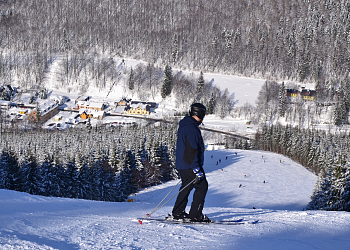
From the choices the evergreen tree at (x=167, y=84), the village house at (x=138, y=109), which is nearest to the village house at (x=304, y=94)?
the evergreen tree at (x=167, y=84)

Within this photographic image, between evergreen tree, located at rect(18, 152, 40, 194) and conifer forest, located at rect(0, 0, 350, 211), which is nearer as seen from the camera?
evergreen tree, located at rect(18, 152, 40, 194)

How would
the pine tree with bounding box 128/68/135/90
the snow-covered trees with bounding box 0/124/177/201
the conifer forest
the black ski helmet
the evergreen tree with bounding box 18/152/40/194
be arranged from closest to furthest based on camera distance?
the black ski helmet < the evergreen tree with bounding box 18/152/40/194 < the snow-covered trees with bounding box 0/124/177/201 < the conifer forest < the pine tree with bounding box 128/68/135/90

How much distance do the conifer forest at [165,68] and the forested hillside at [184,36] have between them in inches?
22.5

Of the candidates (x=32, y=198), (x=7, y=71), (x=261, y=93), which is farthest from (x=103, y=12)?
(x=32, y=198)

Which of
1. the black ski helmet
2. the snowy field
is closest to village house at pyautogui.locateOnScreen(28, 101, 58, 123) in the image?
the snowy field

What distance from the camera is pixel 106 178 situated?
2811 centimetres

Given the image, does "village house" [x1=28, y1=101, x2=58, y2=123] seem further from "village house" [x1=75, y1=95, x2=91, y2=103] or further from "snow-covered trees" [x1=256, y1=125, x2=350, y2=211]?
"snow-covered trees" [x1=256, y1=125, x2=350, y2=211]

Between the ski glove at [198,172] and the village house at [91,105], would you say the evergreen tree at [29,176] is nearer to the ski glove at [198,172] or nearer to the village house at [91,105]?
the ski glove at [198,172]

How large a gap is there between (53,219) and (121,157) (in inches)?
998

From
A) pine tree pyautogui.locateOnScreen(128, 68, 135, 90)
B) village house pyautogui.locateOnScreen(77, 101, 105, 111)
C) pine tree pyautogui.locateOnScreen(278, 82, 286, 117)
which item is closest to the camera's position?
village house pyautogui.locateOnScreen(77, 101, 105, 111)

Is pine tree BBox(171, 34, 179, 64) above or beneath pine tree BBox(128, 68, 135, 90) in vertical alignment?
above

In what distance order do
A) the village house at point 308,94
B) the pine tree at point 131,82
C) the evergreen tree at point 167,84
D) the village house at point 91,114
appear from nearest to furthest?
the village house at point 91,114, the village house at point 308,94, the evergreen tree at point 167,84, the pine tree at point 131,82

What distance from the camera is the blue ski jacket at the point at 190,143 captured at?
16.1 feet

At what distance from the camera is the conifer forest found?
91.6 ft
